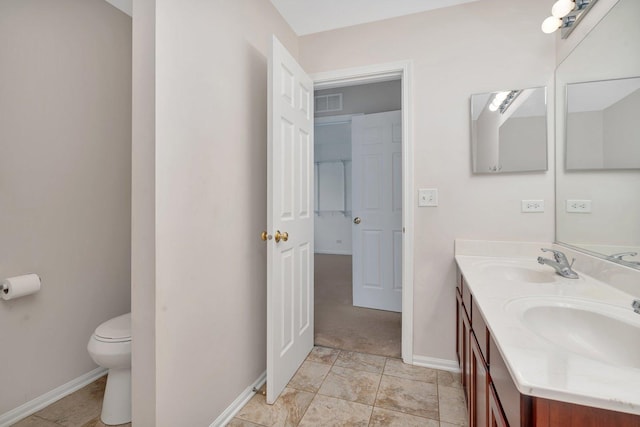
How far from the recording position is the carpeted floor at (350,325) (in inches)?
92.6

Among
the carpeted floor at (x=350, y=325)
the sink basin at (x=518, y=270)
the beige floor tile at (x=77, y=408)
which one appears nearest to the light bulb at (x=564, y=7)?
the sink basin at (x=518, y=270)

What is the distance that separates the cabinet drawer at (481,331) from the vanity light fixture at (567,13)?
61.2 inches

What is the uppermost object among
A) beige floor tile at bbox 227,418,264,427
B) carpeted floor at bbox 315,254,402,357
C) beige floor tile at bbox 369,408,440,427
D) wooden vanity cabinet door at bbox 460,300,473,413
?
wooden vanity cabinet door at bbox 460,300,473,413

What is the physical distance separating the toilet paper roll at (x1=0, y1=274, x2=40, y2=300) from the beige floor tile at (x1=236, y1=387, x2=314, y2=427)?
1277mm

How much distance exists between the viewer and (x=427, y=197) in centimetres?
203

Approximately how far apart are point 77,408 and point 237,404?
89 cm

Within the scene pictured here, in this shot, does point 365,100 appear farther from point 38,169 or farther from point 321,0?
point 38,169

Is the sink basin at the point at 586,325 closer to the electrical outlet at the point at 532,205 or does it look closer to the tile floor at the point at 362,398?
the tile floor at the point at 362,398

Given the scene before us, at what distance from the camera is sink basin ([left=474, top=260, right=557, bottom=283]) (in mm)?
1462

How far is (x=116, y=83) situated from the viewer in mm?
2029

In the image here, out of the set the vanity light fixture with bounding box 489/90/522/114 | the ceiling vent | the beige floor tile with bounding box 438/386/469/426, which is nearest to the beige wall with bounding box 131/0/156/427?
the beige floor tile with bounding box 438/386/469/426

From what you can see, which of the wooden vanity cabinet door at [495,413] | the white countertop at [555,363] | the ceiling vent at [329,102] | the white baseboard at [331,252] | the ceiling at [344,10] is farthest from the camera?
the white baseboard at [331,252]

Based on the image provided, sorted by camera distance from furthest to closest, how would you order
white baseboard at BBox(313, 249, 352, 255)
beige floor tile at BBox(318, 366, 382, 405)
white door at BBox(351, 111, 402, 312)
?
white baseboard at BBox(313, 249, 352, 255) → white door at BBox(351, 111, 402, 312) → beige floor tile at BBox(318, 366, 382, 405)

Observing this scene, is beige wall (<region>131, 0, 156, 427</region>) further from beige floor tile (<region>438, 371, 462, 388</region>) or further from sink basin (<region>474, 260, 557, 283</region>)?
beige floor tile (<region>438, 371, 462, 388</region>)
